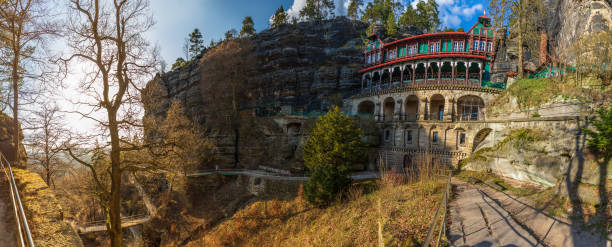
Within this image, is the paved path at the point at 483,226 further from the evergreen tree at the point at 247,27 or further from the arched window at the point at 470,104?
the evergreen tree at the point at 247,27

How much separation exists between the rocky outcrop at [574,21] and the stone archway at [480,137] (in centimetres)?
784

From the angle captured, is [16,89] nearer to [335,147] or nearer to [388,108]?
[335,147]

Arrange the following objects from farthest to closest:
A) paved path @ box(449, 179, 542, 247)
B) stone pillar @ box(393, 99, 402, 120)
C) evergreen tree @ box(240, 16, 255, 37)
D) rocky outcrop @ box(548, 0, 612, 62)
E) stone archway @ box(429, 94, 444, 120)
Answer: evergreen tree @ box(240, 16, 255, 37) < stone archway @ box(429, 94, 444, 120) < stone pillar @ box(393, 99, 402, 120) < rocky outcrop @ box(548, 0, 612, 62) < paved path @ box(449, 179, 542, 247)

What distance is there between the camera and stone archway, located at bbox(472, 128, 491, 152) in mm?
21705

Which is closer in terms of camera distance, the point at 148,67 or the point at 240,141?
the point at 148,67

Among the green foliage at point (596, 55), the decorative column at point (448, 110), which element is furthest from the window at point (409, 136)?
the green foliage at point (596, 55)

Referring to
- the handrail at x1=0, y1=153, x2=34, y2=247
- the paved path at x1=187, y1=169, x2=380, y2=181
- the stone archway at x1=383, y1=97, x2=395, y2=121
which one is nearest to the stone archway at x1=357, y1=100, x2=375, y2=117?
the stone archway at x1=383, y1=97, x2=395, y2=121

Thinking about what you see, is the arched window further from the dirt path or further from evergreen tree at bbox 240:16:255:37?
evergreen tree at bbox 240:16:255:37

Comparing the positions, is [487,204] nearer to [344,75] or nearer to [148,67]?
[148,67]

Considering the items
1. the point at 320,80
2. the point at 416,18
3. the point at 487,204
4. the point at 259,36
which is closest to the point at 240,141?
the point at 320,80

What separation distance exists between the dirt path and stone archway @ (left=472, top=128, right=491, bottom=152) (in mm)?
27222

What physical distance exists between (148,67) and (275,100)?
33.7 m

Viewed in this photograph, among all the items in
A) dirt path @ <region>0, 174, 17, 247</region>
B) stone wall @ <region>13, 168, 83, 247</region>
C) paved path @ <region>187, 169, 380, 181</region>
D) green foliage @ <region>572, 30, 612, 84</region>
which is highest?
green foliage @ <region>572, 30, 612, 84</region>

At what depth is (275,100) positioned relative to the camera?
41562mm
